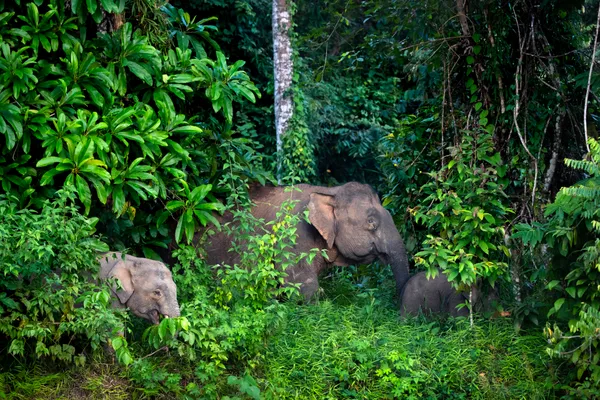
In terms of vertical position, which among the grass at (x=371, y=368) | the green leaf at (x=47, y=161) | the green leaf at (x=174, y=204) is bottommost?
the grass at (x=371, y=368)

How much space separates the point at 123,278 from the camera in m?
6.91

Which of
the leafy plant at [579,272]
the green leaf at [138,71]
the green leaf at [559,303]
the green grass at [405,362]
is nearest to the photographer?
the leafy plant at [579,272]

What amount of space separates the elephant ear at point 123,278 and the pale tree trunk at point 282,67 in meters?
3.51

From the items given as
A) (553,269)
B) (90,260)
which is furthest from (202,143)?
(553,269)

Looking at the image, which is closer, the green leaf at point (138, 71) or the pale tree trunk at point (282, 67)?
the green leaf at point (138, 71)

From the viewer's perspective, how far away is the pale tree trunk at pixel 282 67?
1023 cm

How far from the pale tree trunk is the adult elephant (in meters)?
1.47

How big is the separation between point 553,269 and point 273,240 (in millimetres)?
2265

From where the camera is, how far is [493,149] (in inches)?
329

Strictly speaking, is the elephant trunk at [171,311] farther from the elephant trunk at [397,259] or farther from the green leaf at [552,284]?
the green leaf at [552,284]

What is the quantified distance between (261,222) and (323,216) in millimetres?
1011

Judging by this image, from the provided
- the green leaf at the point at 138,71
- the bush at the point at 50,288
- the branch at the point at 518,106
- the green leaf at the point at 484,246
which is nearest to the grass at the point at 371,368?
the bush at the point at 50,288

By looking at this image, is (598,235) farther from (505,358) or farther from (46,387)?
(46,387)

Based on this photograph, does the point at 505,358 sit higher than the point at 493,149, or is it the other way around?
the point at 493,149
